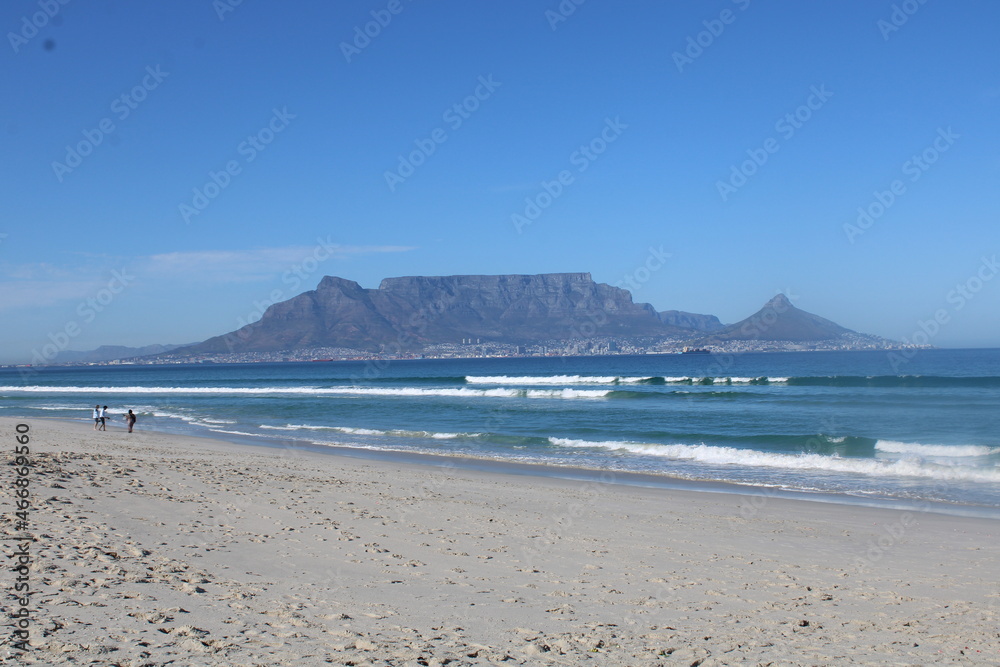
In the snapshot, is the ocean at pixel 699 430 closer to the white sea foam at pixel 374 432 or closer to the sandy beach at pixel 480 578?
the white sea foam at pixel 374 432

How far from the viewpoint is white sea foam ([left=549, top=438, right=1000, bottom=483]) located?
16812 millimetres

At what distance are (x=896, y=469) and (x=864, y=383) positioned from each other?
1388 inches

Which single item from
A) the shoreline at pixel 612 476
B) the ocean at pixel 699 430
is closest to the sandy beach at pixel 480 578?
the shoreline at pixel 612 476

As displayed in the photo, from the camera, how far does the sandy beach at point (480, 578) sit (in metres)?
5.10

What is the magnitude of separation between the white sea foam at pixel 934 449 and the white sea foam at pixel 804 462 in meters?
2.75

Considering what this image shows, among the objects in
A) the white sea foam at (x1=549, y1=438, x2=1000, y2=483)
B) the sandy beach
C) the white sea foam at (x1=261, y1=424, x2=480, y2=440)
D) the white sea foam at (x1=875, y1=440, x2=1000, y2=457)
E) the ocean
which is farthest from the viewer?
the white sea foam at (x1=261, y1=424, x2=480, y2=440)

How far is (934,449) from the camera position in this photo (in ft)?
68.6

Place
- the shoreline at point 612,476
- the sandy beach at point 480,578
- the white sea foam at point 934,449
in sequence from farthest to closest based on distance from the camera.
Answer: the white sea foam at point 934,449
the shoreline at point 612,476
the sandy beach at point 480,578

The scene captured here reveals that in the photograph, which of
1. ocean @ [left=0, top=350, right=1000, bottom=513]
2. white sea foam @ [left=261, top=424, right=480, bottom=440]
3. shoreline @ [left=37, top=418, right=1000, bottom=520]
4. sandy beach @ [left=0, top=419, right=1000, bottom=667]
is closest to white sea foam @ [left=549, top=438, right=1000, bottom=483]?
ocean @ [left=0, top=350, right=1000, bottom=513]

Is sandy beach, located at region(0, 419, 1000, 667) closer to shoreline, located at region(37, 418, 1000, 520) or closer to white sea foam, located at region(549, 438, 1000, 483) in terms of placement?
shoreline, located at region(37, 418, 1000, 520)

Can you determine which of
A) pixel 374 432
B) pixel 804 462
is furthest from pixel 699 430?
pixel 374 432

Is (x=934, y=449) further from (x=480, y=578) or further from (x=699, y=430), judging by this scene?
(x=480, y=578)

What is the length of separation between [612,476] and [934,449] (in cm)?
1096

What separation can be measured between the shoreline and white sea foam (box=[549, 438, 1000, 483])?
11.4ft
